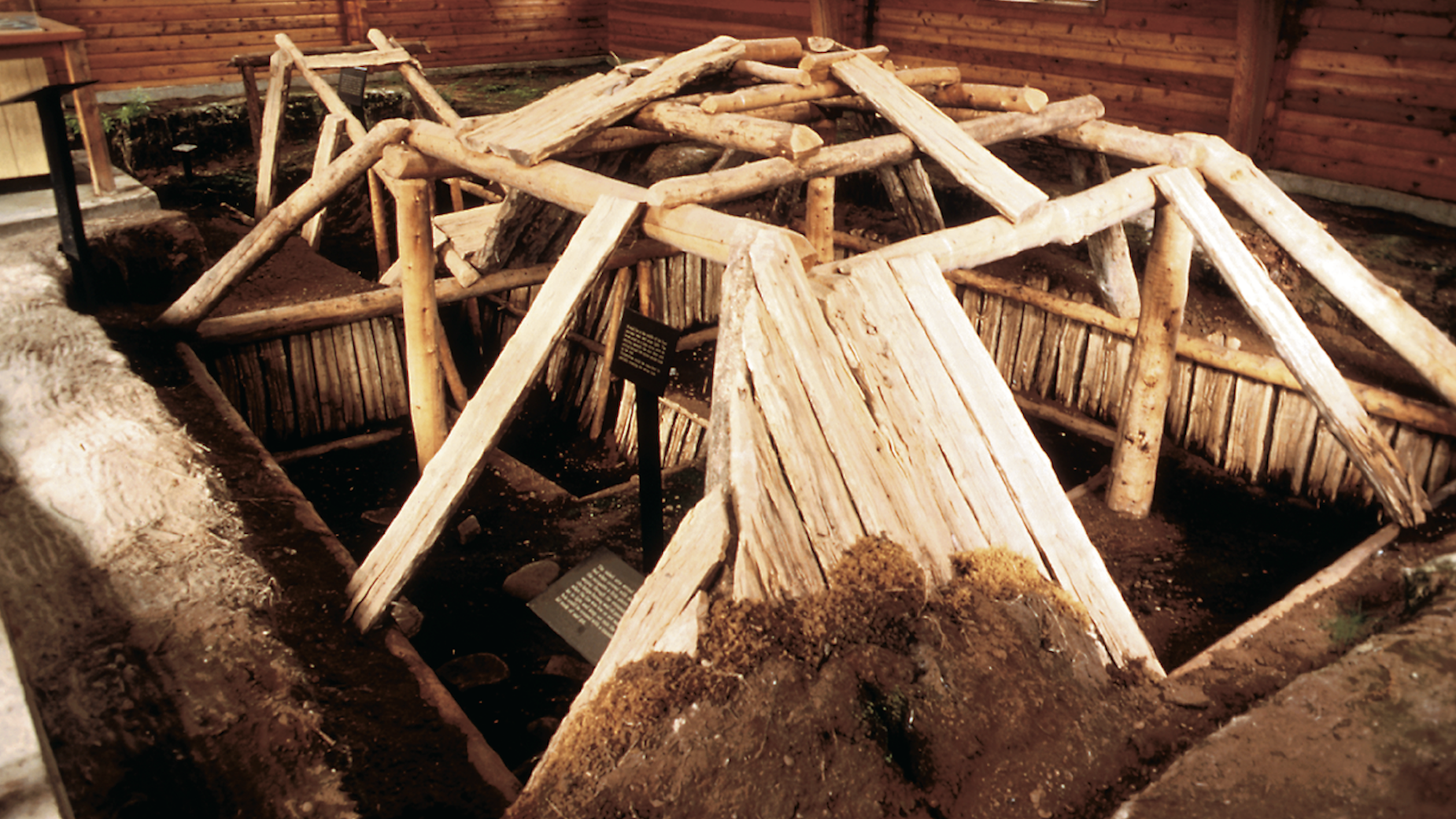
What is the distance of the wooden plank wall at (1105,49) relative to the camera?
672 centimetres

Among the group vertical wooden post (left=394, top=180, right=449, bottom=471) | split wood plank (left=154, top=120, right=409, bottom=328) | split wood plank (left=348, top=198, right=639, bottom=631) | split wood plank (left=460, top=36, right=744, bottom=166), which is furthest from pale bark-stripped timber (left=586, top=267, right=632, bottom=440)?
split wood plank (left=348, top=198, right=639, bottom=631)

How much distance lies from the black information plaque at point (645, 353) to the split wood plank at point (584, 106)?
2.61 feet

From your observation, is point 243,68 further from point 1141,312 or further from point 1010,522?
point 1010,522

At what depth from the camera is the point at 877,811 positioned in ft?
5.97

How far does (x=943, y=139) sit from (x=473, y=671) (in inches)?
117

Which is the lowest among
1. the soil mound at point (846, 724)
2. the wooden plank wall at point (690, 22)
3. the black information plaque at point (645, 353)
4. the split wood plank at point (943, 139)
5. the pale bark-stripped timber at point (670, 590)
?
the soil mound at point (846, 724)

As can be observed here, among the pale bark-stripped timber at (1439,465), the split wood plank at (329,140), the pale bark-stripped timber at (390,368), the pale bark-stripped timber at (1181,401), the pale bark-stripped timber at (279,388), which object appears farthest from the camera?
the split wood plank at (329,140)

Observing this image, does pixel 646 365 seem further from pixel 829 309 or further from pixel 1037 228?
pixel 1037 228

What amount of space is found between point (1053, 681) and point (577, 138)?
8.11ft

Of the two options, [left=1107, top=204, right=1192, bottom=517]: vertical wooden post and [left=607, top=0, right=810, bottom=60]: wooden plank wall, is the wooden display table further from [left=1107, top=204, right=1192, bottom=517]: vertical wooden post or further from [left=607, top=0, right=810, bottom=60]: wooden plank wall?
[left=607, top=0, right=810, bottom=60]: wooden plank wall

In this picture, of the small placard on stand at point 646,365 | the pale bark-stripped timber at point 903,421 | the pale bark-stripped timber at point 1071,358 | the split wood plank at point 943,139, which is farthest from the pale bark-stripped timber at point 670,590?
the pale bark-stripped timber at point 1071,358

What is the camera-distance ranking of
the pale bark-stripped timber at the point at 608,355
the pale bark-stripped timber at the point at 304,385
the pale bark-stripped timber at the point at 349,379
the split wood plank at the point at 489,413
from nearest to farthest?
the split wood plank at the point at 489,413 < the pale bark-stripped timber at the point at 304,385 < the pale bark-stripped timber at the point at 349,379 < the pale bark-stripped timber at the point at 608,355

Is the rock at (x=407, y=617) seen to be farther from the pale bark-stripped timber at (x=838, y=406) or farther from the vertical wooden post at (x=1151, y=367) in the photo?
the vertical wooden post at (x=1151, y=367)

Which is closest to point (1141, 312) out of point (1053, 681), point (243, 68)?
point (1053, 681)
